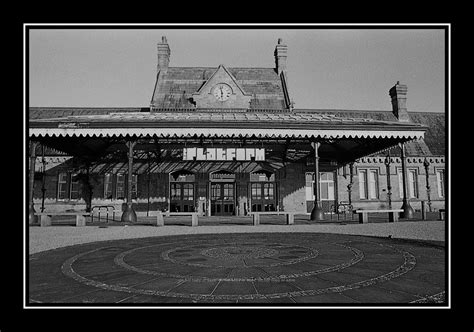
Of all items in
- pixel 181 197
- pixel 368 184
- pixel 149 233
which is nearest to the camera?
pixel 149 233

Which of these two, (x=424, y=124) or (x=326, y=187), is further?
(x=424, y=124)

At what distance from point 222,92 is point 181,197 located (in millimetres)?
8268

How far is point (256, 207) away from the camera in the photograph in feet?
67.2

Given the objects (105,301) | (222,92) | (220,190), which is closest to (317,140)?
(220,190)

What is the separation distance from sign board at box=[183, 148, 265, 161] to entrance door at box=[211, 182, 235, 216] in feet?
15.1

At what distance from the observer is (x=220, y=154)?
15672mm

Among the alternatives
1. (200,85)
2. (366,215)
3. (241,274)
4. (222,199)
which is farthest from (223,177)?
(241,274)

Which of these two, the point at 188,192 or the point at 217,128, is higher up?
the point at 217,128

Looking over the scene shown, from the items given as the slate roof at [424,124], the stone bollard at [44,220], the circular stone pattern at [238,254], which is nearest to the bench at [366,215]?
the circular stone pattern at [238,254]

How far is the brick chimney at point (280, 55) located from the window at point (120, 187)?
1506 centimetres

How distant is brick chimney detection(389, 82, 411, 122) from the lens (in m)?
27.3

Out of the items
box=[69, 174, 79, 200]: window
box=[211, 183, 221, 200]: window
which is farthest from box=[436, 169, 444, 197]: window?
box=[69, 174, 79, 200]: window

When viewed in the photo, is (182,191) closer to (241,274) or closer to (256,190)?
(256,190)

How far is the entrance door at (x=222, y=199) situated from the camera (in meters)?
20.3
